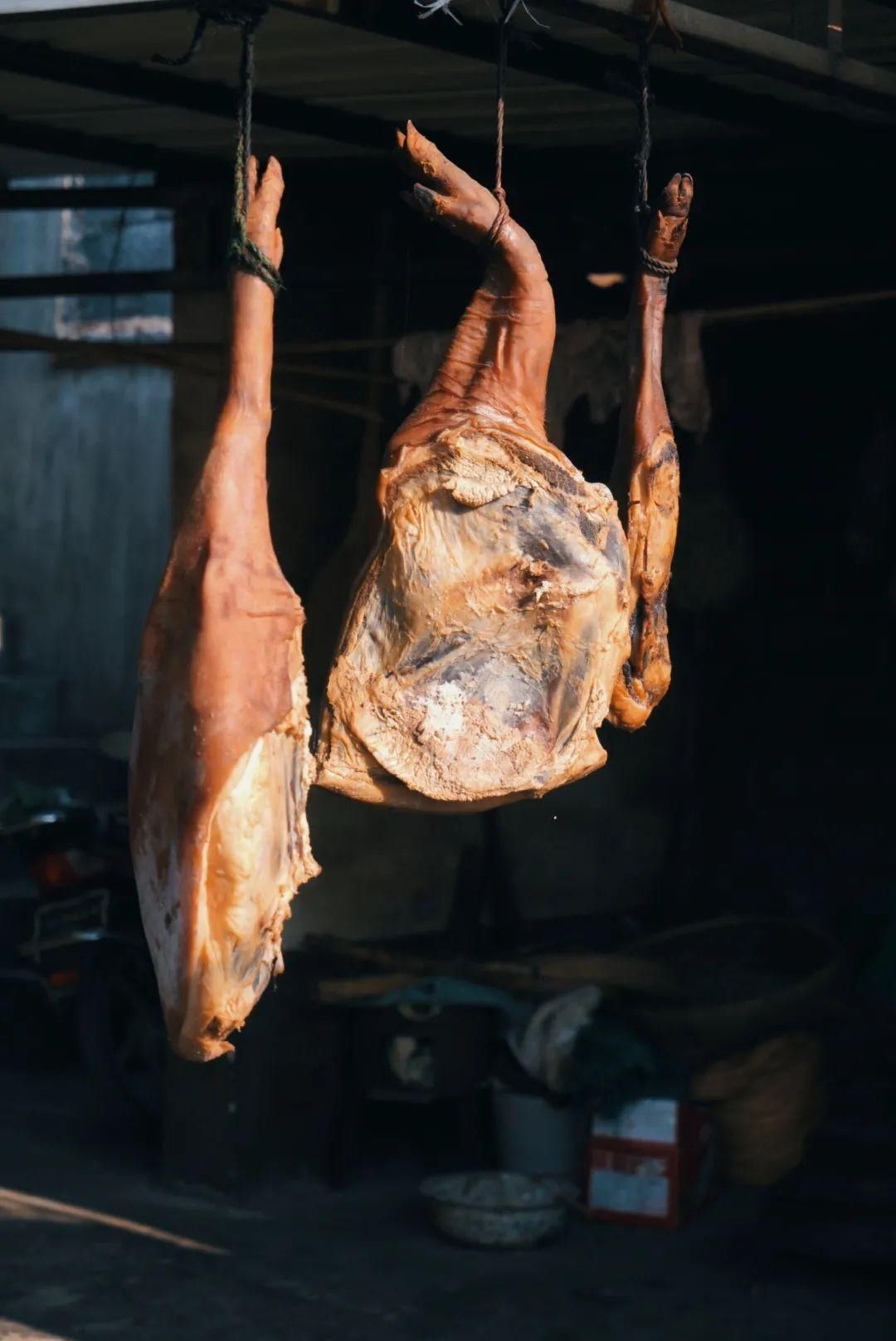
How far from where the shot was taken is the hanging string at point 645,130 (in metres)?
3.18

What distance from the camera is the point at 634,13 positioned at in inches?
126

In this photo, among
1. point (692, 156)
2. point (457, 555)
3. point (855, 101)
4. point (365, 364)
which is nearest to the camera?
point (457, 555)

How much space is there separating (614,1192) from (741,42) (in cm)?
419

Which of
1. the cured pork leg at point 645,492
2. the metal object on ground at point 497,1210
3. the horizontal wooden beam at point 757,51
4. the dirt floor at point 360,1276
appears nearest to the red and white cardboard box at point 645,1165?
the dirt floor at point 360,1276

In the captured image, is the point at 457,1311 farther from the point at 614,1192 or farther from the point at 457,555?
the point at 457,555

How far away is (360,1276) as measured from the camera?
5.89 metres

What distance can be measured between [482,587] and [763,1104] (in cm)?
400

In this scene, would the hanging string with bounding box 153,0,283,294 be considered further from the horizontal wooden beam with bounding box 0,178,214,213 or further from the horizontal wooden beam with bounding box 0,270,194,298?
the horizontal wooden beam with bounding box 0,270,194,298

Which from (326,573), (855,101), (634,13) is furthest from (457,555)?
(326,573)

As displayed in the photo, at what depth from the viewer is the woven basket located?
21.4 feet

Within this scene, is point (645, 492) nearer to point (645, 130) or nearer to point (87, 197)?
point (645, 130)

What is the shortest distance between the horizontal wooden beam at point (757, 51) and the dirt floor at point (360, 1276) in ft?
11.6

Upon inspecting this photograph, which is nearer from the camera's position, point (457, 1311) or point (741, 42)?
point (741, 42)

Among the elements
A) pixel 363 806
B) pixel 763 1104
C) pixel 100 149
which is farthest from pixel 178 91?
pixel 763 1104
